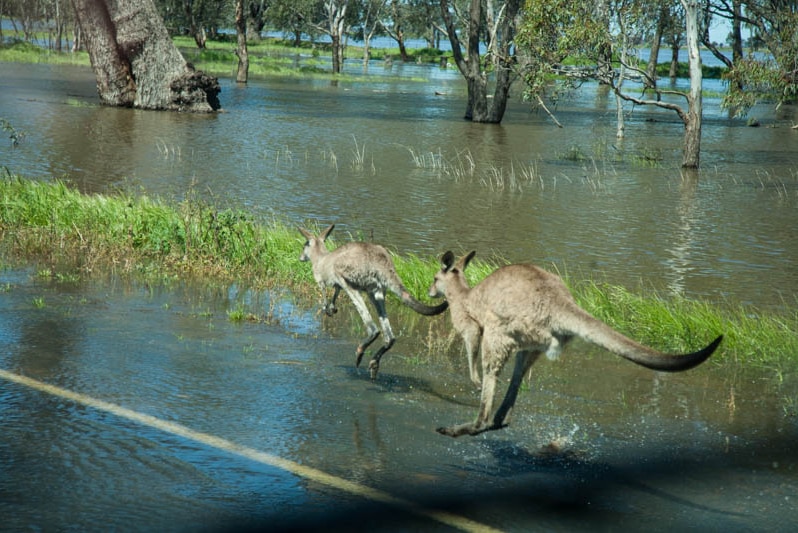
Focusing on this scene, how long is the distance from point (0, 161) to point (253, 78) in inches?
1619

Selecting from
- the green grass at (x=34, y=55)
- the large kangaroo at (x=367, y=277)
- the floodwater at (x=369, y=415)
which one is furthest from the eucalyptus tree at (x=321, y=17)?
the large kangaroo at (x=367, y=277)

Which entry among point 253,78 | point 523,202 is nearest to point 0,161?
point 523,202

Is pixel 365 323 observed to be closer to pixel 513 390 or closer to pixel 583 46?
pixel 513 390

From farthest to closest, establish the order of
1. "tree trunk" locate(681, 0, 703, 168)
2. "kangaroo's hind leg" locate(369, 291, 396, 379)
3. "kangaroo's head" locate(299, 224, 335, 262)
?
"tree trunk" locate(681, 0, 703, 168) < "kangaroo's head" locate(299, 224, 335, 262) < "kangaroo's hind leg" locate(369, 291, 396, 379)

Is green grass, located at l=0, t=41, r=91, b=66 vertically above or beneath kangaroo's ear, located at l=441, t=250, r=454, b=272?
above

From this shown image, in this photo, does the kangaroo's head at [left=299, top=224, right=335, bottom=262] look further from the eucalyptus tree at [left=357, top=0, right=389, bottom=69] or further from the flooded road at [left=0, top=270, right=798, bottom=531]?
the eucalyptus tree at [left=357, top=0, right=389, bottom=69]

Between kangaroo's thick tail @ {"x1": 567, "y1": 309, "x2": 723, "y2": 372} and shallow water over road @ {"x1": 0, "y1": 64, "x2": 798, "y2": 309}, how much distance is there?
804 centimetres

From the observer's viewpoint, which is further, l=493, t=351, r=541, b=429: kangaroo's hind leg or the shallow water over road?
the shallow water over road

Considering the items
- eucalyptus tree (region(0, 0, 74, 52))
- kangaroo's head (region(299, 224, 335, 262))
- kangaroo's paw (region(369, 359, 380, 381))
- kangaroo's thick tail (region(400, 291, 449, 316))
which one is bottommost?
kangaroo's paw (region(369, 359, 380, 381))

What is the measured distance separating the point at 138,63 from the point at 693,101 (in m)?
21.5

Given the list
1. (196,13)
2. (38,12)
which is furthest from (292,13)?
(38,12)

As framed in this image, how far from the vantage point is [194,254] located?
12.9 metres

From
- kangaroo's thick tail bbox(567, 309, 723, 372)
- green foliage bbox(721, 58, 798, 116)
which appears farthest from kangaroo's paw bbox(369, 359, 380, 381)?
green foliage bbox(721, 58, 798, 116)

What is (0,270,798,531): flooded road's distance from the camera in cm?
580
